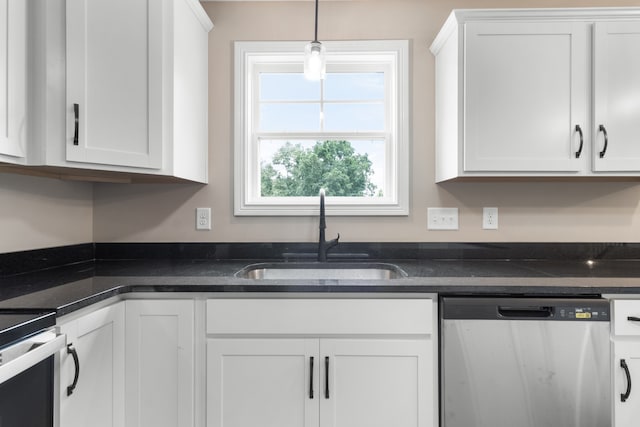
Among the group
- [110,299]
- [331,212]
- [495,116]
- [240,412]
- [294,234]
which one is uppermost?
[495,116]

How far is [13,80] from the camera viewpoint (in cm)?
124

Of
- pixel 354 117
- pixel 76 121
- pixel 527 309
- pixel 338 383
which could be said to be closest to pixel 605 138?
pixel 527 309

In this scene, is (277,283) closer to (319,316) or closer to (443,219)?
(319,316)

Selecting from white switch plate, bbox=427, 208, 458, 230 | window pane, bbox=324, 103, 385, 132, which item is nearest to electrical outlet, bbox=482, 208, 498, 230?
white switch plate, bbox=427, 208, 458, 230

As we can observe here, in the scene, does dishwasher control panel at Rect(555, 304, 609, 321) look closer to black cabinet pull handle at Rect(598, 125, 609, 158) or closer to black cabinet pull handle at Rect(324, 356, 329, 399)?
black cabinet pull handle at Rect(598, 125, 609, 158)

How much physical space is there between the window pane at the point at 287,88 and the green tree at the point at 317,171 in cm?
29

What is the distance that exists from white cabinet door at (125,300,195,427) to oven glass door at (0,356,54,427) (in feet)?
1.17

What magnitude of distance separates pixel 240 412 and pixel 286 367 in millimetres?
257

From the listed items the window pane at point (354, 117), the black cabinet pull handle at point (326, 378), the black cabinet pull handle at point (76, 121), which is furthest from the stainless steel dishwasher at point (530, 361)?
the black cabinet pull handle at point (76, 121)

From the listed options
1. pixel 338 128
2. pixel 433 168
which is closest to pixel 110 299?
pixel 338 128

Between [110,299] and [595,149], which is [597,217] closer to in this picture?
[595,149]

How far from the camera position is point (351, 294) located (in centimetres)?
141

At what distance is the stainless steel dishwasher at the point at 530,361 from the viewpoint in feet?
4.48

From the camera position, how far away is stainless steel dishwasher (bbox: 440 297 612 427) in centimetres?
137
